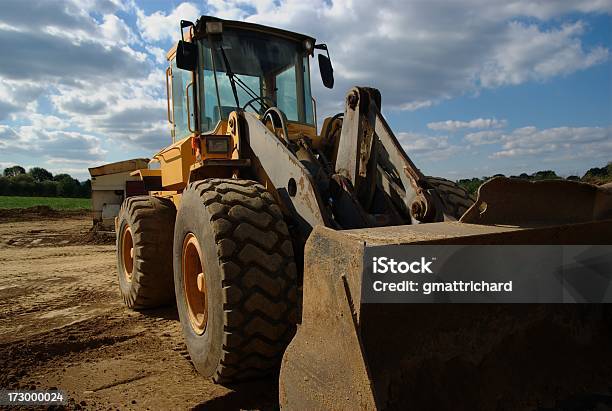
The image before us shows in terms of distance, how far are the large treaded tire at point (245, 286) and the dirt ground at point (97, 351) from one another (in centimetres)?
30

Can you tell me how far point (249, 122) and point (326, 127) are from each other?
41.5 inches

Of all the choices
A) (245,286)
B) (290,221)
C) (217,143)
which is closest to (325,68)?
(217,143)

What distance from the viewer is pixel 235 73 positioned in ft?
16.5

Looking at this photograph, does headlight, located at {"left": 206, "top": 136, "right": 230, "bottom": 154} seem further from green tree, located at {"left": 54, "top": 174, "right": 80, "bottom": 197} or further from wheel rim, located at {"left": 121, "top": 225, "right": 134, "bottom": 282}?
green tree, located at {"left": 54, "top": 174, "right": 80, "bottom": 197}

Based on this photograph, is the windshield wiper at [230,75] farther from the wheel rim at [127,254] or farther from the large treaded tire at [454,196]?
the wheel rim at [127,254]

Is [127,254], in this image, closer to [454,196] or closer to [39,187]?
[454,196]

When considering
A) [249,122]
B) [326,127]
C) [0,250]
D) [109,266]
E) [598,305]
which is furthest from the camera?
[0,250]

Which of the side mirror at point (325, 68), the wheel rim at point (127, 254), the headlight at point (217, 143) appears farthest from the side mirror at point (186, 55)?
the wheel rim at point (127, 254)

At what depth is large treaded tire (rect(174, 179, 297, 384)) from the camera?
2.87m

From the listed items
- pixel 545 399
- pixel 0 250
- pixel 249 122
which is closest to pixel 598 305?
pixel 545 399

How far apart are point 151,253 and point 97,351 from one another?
4.25 ft

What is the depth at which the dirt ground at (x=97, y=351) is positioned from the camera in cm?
316

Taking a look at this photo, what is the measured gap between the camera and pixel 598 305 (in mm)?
2492

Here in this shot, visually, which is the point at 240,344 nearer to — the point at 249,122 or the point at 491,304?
the point at 491,304
